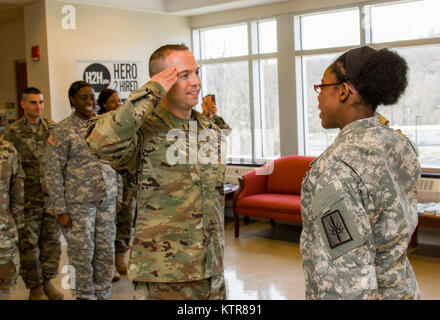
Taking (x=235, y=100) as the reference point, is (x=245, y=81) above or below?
above

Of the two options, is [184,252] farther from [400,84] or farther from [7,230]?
[7,230]

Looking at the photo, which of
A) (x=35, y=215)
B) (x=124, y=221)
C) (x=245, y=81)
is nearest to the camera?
(x=35, y=215)

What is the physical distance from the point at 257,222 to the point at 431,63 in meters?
3.35

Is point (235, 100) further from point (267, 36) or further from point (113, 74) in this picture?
point (113, 74)

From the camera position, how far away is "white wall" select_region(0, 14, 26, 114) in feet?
27.0

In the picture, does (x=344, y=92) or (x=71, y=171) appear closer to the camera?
(x=344, y=92)

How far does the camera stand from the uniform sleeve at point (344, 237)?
4.53 ft

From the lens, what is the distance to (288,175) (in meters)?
6.95

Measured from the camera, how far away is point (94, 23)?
22.8ft

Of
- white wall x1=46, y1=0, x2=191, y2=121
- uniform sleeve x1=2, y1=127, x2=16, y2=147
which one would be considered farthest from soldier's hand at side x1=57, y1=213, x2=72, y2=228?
white wall x1=46, y1=0, x2=191, y2=121

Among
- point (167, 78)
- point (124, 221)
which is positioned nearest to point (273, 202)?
point (124, 221)

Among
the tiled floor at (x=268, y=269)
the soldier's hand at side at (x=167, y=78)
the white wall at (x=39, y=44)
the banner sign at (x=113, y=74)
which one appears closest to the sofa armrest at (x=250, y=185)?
the tiled floor at (x=268, y=269)

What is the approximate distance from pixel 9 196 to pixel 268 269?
2.93 metres

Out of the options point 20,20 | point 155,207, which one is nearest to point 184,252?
point 155,207
